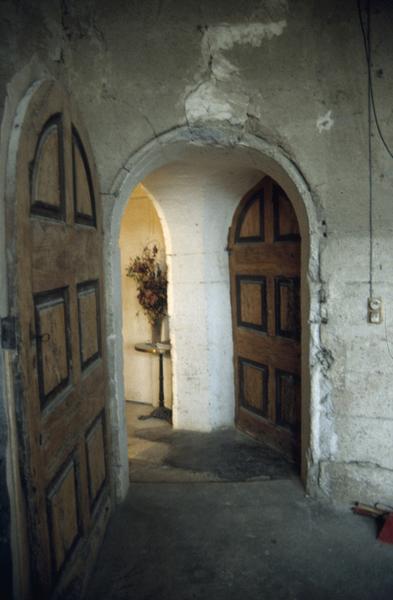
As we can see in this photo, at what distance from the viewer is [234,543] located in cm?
285

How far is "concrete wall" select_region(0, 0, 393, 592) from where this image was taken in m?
2.98

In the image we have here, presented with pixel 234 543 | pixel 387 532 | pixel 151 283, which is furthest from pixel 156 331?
pixel 387 532

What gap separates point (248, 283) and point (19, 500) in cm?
304

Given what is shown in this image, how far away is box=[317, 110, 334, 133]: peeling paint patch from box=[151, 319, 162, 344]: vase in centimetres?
315

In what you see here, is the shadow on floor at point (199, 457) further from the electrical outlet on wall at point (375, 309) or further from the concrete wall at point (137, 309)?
the electrical outlet on wall at point (375, 309)

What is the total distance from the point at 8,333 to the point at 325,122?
234cm

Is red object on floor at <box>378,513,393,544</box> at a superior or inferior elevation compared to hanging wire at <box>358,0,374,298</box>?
inferior

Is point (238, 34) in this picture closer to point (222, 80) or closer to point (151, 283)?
point (222, 80)

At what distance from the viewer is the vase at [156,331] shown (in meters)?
5.63

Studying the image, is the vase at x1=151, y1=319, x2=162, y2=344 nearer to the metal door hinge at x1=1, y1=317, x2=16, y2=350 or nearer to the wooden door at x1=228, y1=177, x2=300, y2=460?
the wooden door at x1=228, y1=177, x2=300, y2=460

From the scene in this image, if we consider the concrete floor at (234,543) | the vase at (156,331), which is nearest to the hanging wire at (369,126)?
the concrete floor at (234,543)

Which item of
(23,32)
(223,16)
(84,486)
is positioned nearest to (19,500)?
(84,486)

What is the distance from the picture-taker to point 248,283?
4.43 metres

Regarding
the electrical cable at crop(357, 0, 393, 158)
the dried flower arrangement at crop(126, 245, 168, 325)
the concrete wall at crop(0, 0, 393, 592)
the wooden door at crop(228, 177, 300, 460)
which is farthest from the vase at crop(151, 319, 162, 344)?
the electrical cable at crop(357, 0, 393, 158)
